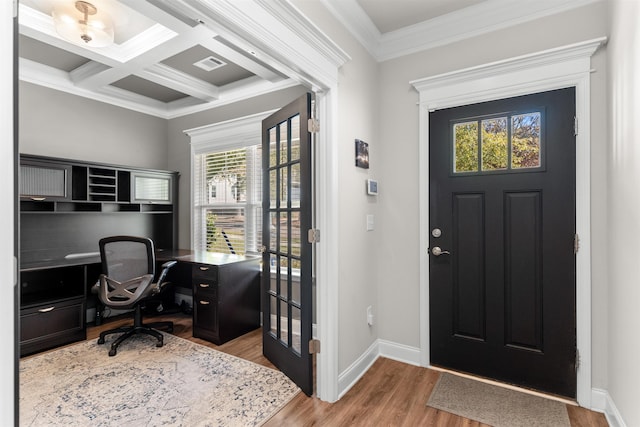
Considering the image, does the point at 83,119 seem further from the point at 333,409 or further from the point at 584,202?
the point at 584,202

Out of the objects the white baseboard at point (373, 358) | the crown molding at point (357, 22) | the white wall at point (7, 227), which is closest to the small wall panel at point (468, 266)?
the white baseboard at point (373, 358)

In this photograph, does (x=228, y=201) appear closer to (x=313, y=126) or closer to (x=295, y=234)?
(x=295, y=234)

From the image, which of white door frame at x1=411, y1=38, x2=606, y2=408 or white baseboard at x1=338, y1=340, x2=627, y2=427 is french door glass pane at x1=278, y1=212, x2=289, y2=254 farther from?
white door frame at x1=411, y1=38, x2=606, y2=408

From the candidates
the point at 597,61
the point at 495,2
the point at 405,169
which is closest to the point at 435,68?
the point at 495,2

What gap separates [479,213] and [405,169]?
685 mm

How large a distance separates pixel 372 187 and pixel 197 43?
1976mm

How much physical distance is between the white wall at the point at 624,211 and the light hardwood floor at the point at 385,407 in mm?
429

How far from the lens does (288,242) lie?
8.20 feet

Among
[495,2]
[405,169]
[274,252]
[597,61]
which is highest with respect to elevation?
[495,2]

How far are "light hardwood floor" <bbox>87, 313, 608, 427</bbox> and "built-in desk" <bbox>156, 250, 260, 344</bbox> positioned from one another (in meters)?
0.62

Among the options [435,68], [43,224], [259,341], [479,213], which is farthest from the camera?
[43,224]

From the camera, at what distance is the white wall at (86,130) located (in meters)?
3.45

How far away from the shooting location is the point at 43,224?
3.51 meters

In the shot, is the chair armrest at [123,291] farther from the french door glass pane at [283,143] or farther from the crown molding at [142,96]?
the crown molding at [142,96]
